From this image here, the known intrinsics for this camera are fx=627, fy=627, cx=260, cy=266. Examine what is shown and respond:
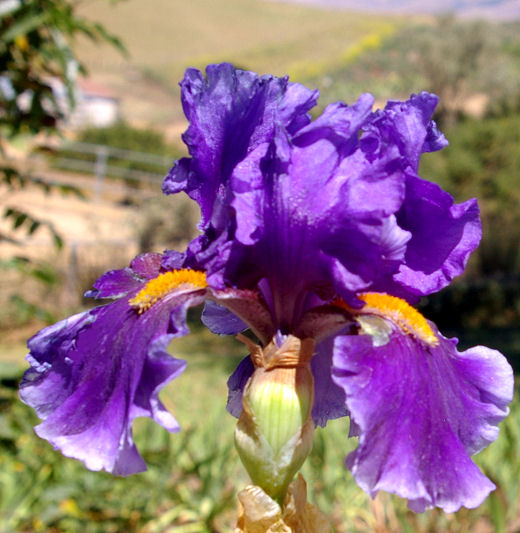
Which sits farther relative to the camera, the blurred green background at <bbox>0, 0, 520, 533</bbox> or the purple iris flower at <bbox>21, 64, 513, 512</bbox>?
the blurred green background at <bbox>0, 0, 520, 533</bbox>

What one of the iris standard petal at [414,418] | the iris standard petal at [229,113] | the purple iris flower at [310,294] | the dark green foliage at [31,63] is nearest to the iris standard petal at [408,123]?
the purple iris flower at [310,294]

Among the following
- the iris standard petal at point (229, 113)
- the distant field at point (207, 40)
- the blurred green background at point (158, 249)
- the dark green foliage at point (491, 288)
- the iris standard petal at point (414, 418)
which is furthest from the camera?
the distant field at point (207, 40)

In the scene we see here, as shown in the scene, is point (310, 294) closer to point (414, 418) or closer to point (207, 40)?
point (414, 418)

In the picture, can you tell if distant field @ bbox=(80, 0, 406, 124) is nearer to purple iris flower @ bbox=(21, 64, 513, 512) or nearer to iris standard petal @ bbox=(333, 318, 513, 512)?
purple iris flower @ bbox=(21, 64, 513, 512)

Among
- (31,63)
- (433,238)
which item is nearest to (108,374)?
(433,238)

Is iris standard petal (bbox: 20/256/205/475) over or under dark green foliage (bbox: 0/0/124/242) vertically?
under

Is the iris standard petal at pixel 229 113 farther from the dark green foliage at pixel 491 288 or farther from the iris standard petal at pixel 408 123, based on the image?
the dark green foliage at pixel 491 288

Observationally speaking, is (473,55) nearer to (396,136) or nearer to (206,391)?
(206,391)

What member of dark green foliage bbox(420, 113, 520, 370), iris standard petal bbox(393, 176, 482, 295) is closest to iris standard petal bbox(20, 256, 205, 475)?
iris standard petal bbox(393, 176, 482, 295)
